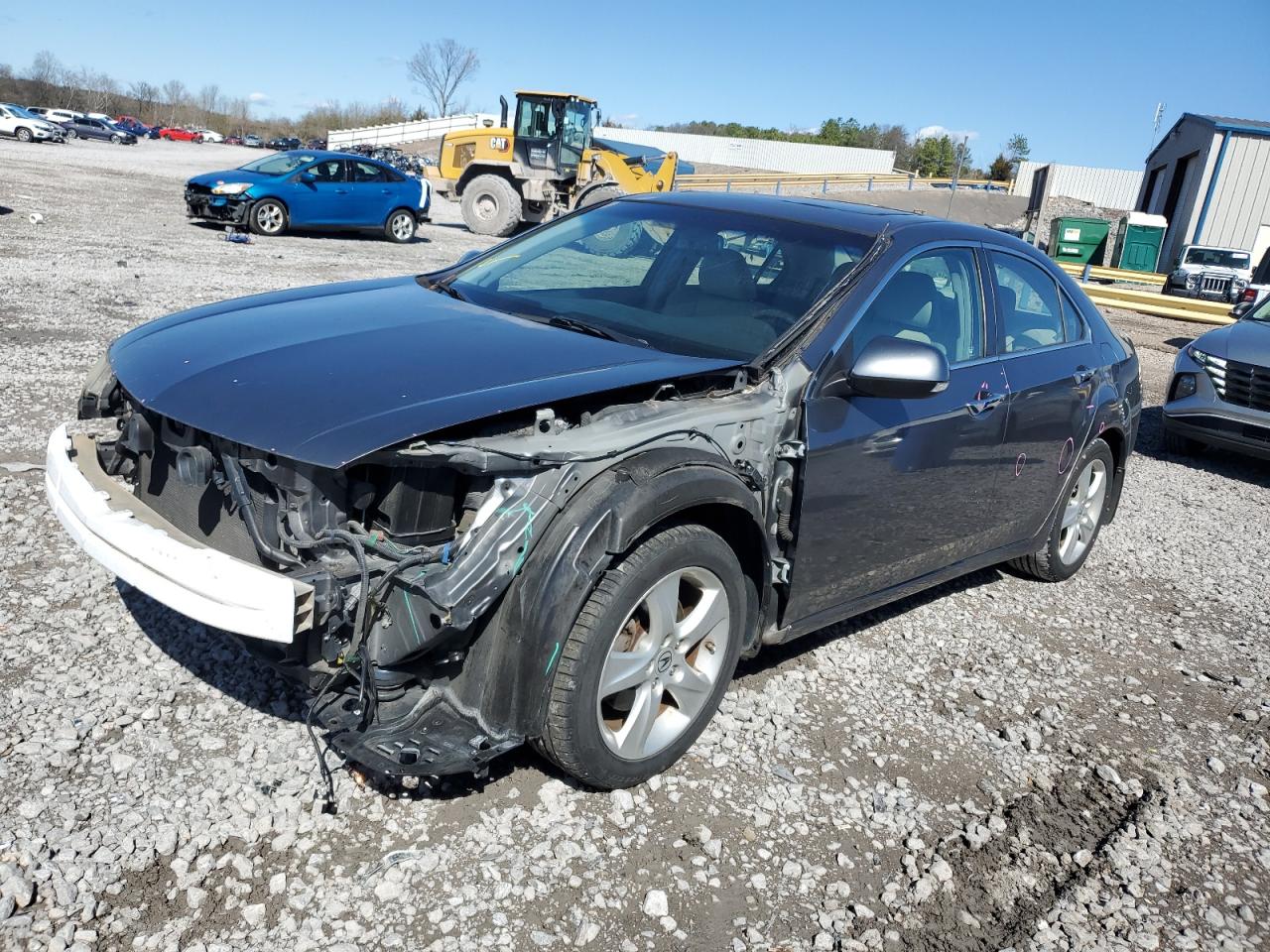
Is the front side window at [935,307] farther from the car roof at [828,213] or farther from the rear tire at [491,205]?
the rear tire at [491,205]

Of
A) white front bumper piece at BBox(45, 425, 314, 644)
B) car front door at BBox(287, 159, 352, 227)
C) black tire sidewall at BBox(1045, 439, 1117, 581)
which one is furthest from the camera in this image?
car front door at BBox(287, 159, 352, 227)

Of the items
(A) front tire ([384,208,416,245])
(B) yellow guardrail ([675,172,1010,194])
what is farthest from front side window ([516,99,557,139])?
(B) yellow guardrail ([675,172,1010,194])

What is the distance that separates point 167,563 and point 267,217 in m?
16.7

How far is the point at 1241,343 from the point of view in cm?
816

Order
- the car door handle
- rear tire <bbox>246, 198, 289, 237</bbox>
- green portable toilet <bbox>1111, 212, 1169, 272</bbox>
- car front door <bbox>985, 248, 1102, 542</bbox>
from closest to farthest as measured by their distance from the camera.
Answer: the car door handle
car front door <bbox>985, 248, 1102, 542</bbox>
rear tire <bbox>246, 198, 289, 237</bbox>
green portable toilet <bbox>1111, 212, 1169, 272</bbox>

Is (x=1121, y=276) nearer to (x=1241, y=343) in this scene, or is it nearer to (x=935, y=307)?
(x=1241, y=343)

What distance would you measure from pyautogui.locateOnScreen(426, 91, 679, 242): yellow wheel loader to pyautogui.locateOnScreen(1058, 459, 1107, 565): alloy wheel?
56.1 feet

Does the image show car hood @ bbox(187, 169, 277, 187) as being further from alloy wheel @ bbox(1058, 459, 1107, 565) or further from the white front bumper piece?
alloy wheel @ bbox(1058, 459, 1107, 565)

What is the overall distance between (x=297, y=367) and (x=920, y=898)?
2334 mm

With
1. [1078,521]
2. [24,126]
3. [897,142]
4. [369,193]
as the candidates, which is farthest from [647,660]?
[897,142]

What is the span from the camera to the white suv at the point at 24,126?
42.6m

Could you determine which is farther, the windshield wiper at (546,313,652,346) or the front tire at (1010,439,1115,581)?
the front tire at (1010,439,1115,581)

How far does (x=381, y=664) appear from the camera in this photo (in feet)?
8.42

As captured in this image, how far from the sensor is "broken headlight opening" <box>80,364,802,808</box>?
2.50 metres
